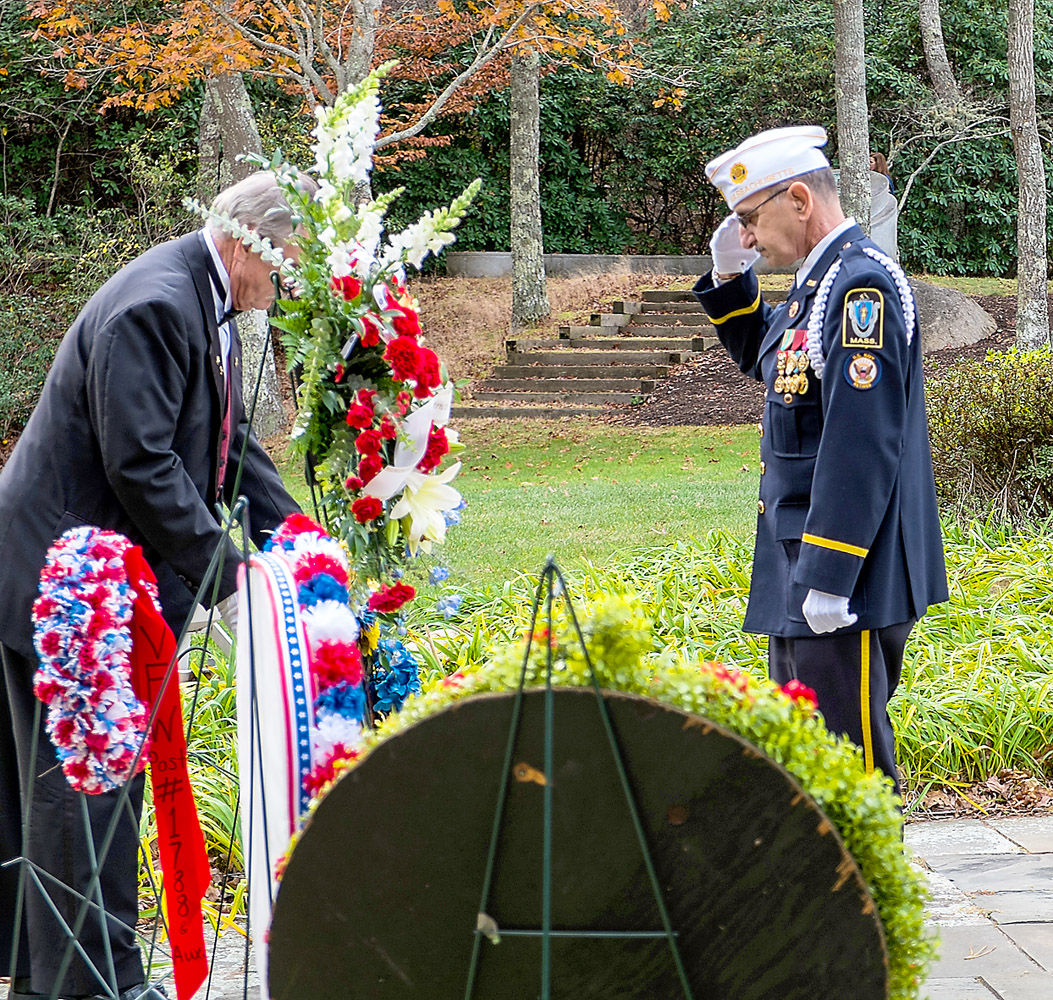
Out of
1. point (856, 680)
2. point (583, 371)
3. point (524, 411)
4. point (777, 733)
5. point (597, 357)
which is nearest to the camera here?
point (777, 733)

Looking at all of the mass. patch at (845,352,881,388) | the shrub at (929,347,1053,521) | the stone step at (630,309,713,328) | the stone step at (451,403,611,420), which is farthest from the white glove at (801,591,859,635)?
the stone step at (630,309,713,328)

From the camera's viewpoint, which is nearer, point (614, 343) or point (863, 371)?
point (863, 371)

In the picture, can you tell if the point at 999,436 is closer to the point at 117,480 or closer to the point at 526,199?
the point at 117,480

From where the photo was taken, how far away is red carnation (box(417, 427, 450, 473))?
2510 millimetres

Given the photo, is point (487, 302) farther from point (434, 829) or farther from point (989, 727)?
point (434, 829)

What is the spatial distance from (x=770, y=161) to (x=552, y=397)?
1203cm

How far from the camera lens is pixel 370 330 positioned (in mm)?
2373

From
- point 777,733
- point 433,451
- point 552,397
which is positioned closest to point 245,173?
point 552,397

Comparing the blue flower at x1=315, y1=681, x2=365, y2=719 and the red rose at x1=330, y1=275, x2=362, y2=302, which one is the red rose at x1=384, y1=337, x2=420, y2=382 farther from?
the blue flower at x1=315, y1=681, x2=365, y2=719

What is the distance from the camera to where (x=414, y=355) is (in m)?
2.34

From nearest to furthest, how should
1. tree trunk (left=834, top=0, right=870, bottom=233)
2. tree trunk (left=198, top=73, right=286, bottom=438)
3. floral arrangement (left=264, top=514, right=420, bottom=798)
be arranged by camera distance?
floral arrangement (left=264, top=514, right=420, bottom=798), tree trunk (left=198, top=73, right=286, bottom=438), tree trunk (left=834, top=0, right=870, bottom=233)

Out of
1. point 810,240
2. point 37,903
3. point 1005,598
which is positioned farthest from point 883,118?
point 37,903

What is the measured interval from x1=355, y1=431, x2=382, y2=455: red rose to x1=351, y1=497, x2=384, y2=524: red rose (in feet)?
0.32

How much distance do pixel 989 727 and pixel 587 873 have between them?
3.40 meters
